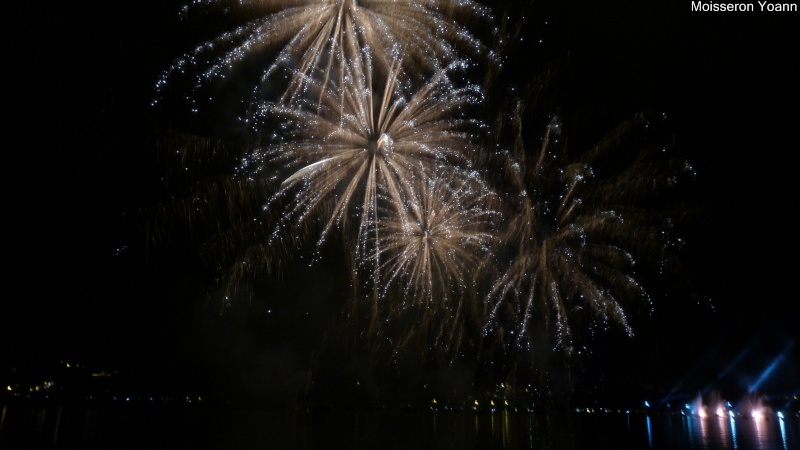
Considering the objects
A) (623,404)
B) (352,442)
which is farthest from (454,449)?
(623,404)

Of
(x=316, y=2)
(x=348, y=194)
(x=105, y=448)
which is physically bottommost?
(x=105, y=448)

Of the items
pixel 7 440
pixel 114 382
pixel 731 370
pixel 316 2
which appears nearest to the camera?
pixel 316 2

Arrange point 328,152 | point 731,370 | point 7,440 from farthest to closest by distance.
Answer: point 731,370, point 7,440, point 328,152

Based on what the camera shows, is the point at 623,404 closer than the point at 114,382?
Yes

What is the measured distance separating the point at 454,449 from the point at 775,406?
57.0 metres

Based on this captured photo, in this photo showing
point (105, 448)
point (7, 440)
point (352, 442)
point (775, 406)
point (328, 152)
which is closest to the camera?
point (328, 152)

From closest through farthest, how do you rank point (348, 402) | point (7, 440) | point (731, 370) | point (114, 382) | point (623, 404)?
point (7, 440), point (731, 370), point (623, 404), point (348, 402), point (114, 382)

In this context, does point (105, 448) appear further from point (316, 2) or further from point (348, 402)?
point (348, 402)

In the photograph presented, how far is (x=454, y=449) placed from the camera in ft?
A: 64.9

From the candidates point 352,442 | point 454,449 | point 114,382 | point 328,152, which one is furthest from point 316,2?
point 114,382

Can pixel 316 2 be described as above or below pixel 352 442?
above

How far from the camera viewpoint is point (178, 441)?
22.2m

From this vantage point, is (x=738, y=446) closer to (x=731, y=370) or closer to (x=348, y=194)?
(x=348, y=194)

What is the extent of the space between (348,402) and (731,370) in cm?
4800
